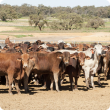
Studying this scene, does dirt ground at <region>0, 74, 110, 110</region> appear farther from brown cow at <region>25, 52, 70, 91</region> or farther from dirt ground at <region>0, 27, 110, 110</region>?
brown cow at <region>25, 52, 70, 91</region>

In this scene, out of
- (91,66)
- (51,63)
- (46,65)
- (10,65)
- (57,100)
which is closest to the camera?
(57,100)

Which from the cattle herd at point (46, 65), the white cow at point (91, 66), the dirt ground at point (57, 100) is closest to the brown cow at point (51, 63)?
the cattle herd at point (46, 65)

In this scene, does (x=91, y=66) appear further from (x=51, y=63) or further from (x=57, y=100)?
(x=57, y=100)

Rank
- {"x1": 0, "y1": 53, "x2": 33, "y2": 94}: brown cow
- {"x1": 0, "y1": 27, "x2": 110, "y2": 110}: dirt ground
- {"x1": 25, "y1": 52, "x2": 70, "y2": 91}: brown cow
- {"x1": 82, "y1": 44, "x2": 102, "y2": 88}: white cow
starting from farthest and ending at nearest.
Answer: {"x1": 82, "y1": 44, "x2": 102, "y2": 88}: white cow
{"x1": 25, "y1": 52, "x2": 70, "y2": 91}: brown cow
{"x1": 0, "y1": 53, "x2": 33, "y2": 94}: brown cow
{"x1": 0, "y1": 27, "x2": 110, "y2": 110}: dirt ground

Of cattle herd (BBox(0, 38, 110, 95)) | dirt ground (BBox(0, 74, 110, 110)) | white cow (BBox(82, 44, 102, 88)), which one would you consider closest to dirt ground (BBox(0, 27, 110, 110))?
dirt ground (BBox(0, 74, 110, 110))

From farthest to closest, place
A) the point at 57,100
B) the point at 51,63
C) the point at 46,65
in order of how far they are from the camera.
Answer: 1. the point at 51,63
2. the point at 46,65
3. the point at 57,100

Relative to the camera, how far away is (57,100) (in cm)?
835

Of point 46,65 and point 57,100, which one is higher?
point 46,65

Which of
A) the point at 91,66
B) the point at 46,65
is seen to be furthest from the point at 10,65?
the point at 91,66

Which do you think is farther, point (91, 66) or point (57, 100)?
point (91, 66)

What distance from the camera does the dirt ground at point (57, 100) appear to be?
24.4 ft

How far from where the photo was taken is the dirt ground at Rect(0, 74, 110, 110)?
7.43 m

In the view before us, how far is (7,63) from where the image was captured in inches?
357

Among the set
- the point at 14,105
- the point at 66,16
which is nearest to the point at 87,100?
the point at 14,105
